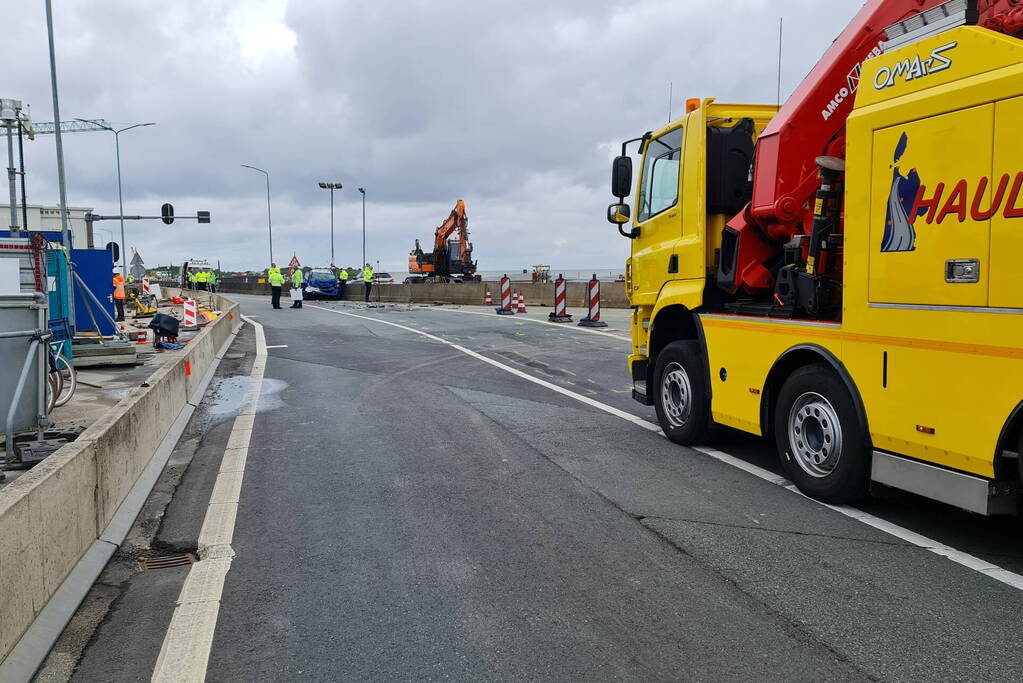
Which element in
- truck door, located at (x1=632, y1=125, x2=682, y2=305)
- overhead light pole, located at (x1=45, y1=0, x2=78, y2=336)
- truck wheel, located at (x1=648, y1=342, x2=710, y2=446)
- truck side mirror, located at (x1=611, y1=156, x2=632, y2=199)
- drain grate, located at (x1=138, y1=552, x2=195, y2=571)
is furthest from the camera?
overhead light pole, located at (x1=45, y1=0, x2=78, y2=336)

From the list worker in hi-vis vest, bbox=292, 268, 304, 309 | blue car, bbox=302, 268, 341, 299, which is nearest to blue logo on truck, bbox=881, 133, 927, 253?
worker in hi-vis vest, bbox=292, 268, 304, 309

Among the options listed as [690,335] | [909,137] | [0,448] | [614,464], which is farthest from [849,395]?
[0,448]

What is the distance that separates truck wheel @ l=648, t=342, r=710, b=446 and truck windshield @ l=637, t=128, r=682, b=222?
1415mm

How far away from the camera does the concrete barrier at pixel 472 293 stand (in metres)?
32.0

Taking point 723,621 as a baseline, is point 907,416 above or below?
above

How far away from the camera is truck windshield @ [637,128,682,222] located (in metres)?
7.66

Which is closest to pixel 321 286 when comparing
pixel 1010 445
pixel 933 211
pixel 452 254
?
pixel 452 254

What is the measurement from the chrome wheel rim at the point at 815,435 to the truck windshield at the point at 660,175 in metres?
2.66

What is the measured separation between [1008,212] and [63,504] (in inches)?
199

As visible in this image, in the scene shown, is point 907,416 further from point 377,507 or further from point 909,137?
point 377,507

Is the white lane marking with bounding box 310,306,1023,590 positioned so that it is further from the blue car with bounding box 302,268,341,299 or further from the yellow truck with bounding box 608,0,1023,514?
the blue car with bounding box 302,268,341,299

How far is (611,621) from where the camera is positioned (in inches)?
146

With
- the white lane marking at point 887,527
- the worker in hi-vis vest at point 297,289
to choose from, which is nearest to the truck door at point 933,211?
the white lane marking at point 887,527

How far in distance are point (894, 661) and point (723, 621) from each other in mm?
716
